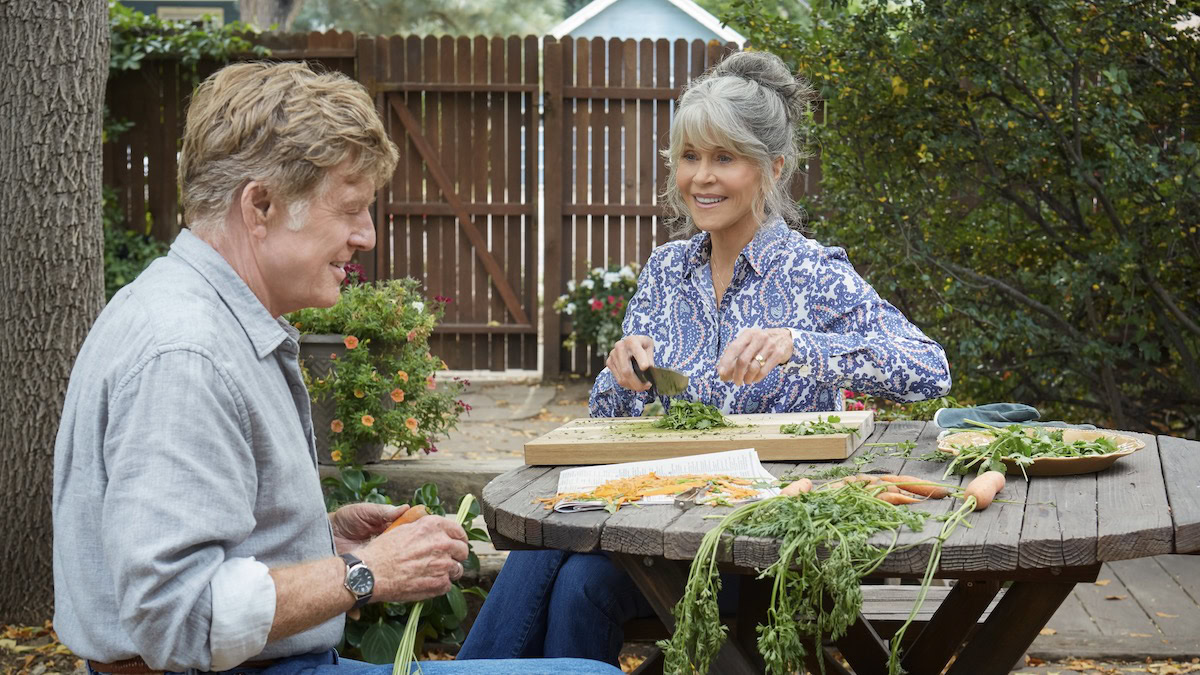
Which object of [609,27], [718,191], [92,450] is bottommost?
[92,450]

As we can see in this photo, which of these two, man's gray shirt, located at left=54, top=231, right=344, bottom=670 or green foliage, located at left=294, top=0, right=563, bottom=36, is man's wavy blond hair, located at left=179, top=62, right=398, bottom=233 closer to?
man's gray shirt, located at left=54, top=231, right=344, bottom=670

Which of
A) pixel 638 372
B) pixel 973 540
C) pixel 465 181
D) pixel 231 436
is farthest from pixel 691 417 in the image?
pixel 465 181

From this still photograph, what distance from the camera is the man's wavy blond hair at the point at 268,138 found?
170 centimetres

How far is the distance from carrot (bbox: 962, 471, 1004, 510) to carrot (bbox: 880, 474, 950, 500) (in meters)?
0.04

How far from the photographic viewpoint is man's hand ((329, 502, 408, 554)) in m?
2.09

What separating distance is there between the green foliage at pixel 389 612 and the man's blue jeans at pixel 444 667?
138 centimetres

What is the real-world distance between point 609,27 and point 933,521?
22.5m

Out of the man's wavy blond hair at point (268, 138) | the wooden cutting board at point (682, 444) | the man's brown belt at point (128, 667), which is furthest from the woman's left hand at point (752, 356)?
the man's brown belt at point (128, 667)

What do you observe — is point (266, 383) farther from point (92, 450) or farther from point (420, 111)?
point (420, 111)

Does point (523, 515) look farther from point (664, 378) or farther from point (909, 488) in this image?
point (664, 378)

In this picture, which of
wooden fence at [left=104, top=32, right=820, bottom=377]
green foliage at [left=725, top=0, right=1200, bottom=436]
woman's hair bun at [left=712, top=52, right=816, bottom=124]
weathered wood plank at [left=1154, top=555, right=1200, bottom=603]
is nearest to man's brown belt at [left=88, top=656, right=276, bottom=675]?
woman's hair bun at [left=712, top=52, right=816, bottom=124]

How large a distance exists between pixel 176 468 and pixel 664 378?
4.74 feet

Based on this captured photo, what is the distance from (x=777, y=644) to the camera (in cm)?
171

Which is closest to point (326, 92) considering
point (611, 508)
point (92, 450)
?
point (92, 450)
